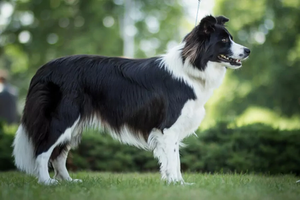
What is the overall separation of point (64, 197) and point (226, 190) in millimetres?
2095

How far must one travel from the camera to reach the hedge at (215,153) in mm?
8078

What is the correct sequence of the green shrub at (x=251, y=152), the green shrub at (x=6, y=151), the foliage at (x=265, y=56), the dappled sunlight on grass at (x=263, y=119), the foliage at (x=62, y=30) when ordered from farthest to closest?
the foliage at (x=265, y=56) → the foliage at (x=62, y=30) → the dappled sunlight on grass at (x=263, y=119) → the green shrub at (x=6, y=151) → the green shrub at (x=251, y=152)

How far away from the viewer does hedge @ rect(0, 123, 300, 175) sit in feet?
26.5

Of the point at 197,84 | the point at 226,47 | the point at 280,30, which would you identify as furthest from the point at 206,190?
the point at 280,30

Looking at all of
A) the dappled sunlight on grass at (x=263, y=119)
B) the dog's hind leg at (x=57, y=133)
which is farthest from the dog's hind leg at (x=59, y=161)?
the dappled sunlight on grass at (x=263, y=119)

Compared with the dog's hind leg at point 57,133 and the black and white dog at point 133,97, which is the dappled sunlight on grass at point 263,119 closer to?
the black and white dog at point 133,97

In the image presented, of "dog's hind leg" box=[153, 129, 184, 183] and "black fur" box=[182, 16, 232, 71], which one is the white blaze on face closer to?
"black fur" box=[182, 16, 232, 71]

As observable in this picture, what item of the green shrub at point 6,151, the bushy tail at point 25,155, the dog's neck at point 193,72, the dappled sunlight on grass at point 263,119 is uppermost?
the dog's neck at point 193,72

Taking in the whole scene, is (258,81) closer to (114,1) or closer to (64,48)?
(114,1)

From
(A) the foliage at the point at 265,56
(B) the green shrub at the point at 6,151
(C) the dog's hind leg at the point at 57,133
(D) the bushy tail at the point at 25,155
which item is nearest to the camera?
(C) the dog's hind leg at the point at 57,133

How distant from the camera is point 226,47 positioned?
18.7 ft

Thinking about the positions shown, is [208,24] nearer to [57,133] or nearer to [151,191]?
[151,191]

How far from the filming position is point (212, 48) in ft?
18.6

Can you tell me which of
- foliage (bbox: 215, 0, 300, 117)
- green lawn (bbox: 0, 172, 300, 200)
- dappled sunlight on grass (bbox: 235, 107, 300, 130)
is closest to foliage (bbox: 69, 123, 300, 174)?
dappled sunlight on grass (bbox: 235, 107, 300, 130)
